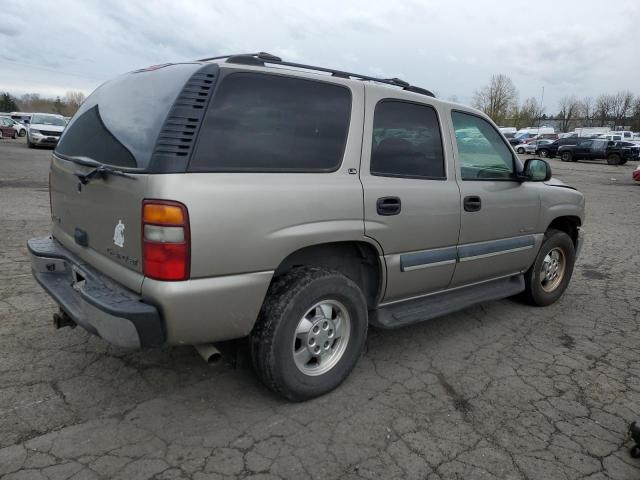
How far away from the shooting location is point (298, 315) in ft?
9.12

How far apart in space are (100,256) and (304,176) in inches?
47.7

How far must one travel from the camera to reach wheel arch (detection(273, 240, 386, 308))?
9.51 feet

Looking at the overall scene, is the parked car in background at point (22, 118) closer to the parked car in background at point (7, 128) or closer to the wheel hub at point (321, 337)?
the parked car in background at point (7, 128)

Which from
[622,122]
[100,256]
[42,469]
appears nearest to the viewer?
[42,469]

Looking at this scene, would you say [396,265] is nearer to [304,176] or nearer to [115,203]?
[304,176]

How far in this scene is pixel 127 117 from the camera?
Result: 2.73m

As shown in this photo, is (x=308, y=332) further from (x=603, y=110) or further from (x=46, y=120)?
(x=603, y=110)

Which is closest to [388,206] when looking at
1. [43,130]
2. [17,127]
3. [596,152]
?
[43,130]

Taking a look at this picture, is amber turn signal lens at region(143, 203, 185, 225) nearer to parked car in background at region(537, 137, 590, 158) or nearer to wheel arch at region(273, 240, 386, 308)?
wheel arch at region(273, 240, 386, 308)

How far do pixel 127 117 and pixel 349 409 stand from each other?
2101mm

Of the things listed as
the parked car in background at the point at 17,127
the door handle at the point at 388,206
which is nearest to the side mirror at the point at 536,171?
the door handle at the point at 388,206

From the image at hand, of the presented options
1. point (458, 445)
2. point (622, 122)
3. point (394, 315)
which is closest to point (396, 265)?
point (394, 315)

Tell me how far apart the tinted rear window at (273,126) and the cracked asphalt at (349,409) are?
1.32m

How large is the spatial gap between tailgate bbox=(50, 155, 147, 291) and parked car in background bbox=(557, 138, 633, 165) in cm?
3498
